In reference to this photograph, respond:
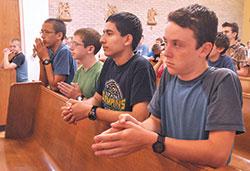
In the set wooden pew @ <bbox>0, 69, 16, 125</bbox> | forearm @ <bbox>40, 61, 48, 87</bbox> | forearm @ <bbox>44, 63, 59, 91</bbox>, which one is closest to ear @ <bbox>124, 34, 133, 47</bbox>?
forearm @ <bbox>44, 63, 59, 91</bbox>

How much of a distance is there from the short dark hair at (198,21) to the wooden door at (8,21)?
22.7 feet

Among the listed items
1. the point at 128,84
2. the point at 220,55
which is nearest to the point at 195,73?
the point at 128,84

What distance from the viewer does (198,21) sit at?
1146 mm

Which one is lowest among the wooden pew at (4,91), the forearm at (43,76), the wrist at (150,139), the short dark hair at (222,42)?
the wooden pew at (4,91)

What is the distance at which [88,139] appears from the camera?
68.8 inches

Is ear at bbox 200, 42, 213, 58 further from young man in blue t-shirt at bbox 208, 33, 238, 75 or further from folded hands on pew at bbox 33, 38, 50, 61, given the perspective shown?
young man in blue t-shirt at bbox 208, 33, 238, 75

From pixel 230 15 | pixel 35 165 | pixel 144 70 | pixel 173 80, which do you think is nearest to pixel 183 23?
pixel 173 80

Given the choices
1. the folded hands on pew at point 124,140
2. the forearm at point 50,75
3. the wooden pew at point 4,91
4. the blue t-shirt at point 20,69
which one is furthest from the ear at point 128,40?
the blue t-shirt at point 20,69

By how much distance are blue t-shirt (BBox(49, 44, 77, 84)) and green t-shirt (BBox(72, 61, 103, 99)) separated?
374mm

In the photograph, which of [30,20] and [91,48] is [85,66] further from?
[30,20]

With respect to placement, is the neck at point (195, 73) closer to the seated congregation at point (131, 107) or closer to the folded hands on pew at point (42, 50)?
the seated congregation at point (131, 107)

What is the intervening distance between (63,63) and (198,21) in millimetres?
1882

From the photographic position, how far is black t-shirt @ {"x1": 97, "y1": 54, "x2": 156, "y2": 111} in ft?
5.49

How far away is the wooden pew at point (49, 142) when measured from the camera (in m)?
1.28
